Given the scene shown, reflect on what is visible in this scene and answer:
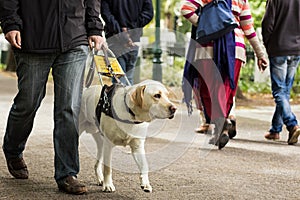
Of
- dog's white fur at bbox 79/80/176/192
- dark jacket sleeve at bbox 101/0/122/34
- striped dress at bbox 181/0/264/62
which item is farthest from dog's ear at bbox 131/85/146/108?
dark jacket sleeve at bbox 101/0/122/34

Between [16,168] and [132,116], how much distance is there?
53.4 inches

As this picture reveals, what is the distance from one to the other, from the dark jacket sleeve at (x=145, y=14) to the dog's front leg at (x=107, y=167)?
3197 mm

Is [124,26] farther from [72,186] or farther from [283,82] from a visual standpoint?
[72,186]

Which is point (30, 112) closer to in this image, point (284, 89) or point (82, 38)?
point (82, 38)

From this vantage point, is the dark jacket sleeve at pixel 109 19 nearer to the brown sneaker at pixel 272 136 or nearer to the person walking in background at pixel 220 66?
the person walking in background at pixel 220 66

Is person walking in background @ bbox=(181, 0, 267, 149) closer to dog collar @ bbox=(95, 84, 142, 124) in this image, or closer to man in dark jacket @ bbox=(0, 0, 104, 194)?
man in dark jacket @ bbox=(0, 0, 104, 194)

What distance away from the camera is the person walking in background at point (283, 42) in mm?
8875

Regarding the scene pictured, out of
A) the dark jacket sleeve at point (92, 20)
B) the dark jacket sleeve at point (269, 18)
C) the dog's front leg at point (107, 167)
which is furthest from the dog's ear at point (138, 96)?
the dark jacket sleeve at point (269, 18)

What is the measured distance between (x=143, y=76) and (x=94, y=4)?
13.2 m

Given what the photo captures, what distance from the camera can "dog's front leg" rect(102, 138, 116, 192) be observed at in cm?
561

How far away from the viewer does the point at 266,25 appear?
8875 mm

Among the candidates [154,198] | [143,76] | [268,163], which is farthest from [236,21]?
[143,76]

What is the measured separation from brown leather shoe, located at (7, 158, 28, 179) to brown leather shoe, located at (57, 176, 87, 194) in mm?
650

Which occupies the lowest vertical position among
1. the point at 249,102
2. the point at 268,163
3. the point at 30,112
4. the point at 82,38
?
the point at 249,102
